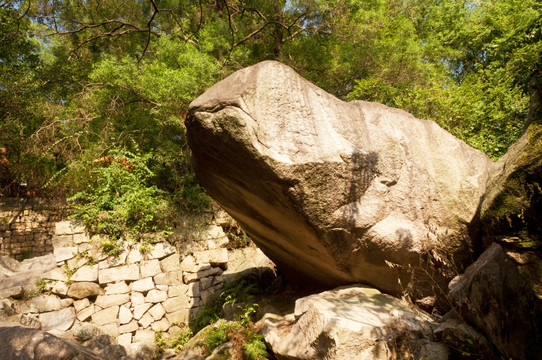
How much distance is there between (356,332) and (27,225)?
37.5 ft

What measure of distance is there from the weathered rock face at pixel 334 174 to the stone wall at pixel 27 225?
948 cm

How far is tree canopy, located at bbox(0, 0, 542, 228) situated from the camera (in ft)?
25.0

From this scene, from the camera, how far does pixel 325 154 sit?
340 centimetres

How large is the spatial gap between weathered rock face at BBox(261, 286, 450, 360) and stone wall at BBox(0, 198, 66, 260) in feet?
33.4

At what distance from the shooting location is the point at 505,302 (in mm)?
2801

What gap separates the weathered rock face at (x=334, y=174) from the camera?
129 inches

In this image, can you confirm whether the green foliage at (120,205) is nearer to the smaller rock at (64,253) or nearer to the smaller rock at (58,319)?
the smaller rock at (64,253)

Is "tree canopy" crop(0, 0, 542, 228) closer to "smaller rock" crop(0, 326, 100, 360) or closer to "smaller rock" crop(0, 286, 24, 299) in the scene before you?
"smaller rock" crop(0, 286, 24, 299)

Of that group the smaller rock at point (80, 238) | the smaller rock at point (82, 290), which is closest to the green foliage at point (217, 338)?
the smaller rock at point (82, 290)

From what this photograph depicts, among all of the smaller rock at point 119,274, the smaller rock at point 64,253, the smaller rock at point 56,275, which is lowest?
the smaller rock at point 119,274

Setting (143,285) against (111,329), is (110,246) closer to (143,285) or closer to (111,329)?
(143,285)

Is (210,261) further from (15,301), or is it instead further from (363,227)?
(363,227)

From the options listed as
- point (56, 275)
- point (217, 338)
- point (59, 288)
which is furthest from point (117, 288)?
point (217, 338)

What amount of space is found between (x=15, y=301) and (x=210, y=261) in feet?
11.1
